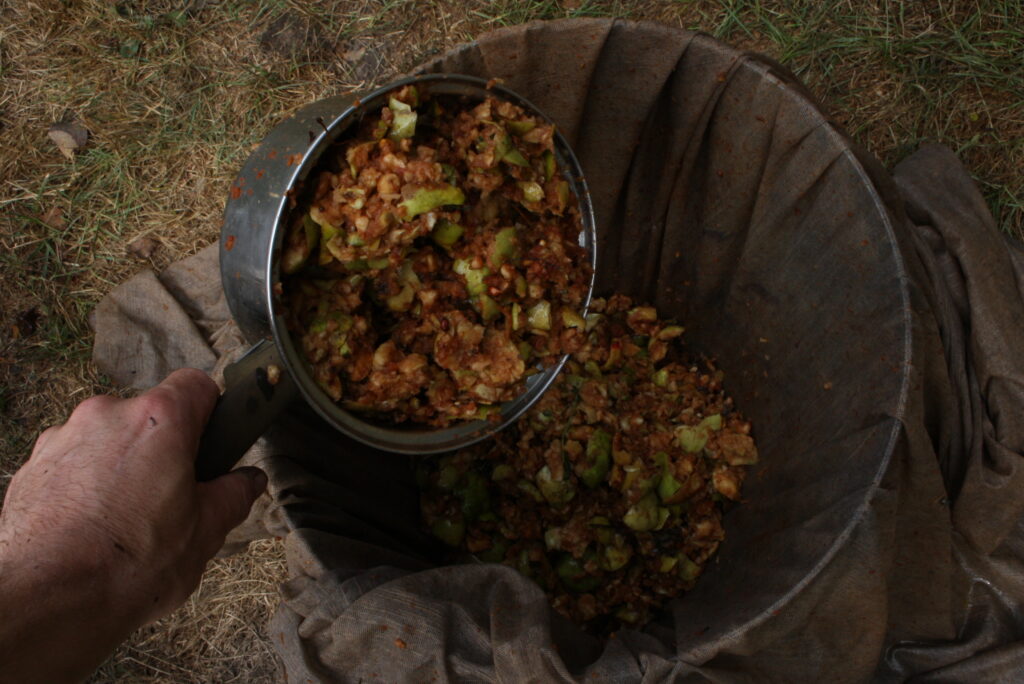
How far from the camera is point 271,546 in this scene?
2.09 m

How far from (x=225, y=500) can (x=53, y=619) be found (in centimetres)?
26

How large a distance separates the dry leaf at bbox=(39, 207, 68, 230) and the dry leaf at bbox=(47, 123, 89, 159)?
17 cm

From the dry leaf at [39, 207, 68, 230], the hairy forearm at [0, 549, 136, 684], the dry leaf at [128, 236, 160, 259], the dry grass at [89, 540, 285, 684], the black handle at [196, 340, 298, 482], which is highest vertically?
the black handle at [196, 340, 298, 482]

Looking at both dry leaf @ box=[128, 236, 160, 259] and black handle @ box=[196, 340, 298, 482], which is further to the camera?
dry leaf @ box=[128, 236, 160, 259]

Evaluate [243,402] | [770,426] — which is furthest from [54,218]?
[770,426]

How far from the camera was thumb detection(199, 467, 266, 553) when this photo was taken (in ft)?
3.68

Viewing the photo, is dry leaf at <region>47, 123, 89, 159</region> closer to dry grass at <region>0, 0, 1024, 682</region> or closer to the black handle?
dry grass at <region>0, 0, 1024, 682</region>

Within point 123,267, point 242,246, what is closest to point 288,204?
point 242,246

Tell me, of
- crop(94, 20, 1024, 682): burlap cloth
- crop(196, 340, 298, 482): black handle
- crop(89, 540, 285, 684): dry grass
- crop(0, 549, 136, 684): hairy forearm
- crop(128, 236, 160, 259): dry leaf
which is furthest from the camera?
crop(128, 236, 160, 259): dry leaf

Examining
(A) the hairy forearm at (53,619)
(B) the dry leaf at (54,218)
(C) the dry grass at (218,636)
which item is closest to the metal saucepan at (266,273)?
(A) the hairy forearm at (53,619)

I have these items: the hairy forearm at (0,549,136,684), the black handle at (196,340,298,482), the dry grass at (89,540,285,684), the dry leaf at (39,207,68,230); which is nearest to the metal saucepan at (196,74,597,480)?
the black handle at (196,340,298,482)

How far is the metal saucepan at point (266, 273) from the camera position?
1060mm

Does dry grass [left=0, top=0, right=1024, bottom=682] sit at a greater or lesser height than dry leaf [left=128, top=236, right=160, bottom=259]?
greater

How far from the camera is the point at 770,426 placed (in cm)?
180
